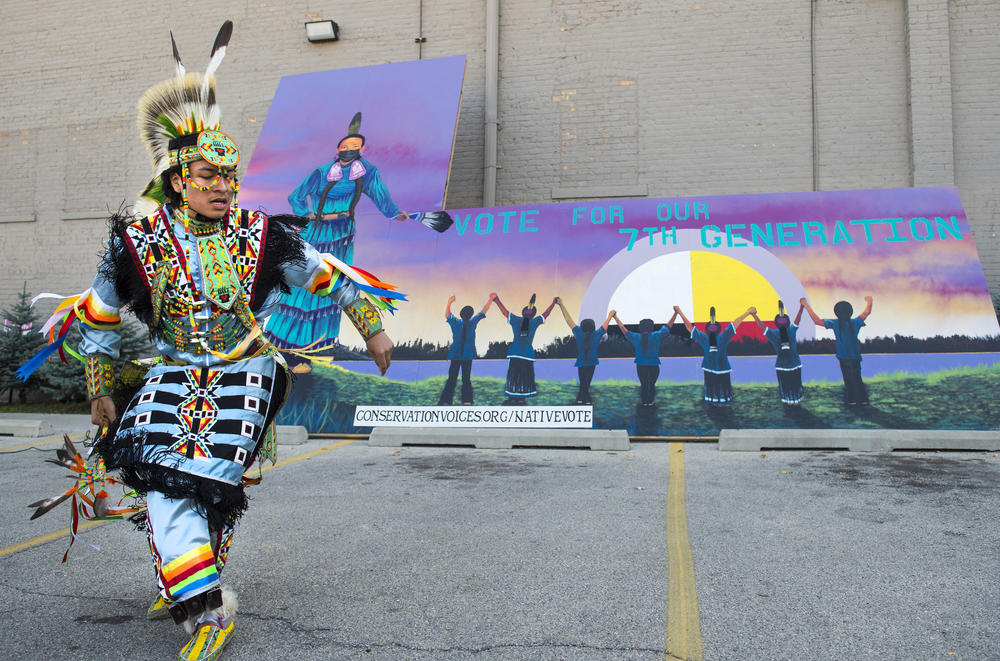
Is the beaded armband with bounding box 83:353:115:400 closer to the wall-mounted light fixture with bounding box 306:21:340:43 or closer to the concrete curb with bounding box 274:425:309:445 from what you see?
the concrete curb with bounding box 274:425:309:445

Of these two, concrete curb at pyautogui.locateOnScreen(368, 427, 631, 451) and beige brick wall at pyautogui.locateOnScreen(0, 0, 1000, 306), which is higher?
beige brick wall at pyautogui.locateOnScreen(0, 0, 1000, 306)

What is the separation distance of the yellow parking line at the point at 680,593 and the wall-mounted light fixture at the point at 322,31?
10520 millimetres

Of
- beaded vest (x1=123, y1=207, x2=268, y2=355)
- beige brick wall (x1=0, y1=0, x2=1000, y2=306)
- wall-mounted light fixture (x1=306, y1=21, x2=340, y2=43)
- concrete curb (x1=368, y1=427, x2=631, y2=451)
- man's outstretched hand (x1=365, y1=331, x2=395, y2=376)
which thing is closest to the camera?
beaded vest (x1=123, y1=207, x2=268, y2=355)

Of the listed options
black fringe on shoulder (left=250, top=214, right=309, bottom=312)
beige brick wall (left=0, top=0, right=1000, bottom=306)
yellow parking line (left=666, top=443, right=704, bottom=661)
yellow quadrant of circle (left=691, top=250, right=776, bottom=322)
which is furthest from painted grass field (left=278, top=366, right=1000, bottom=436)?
black fringe on shoulder (left=250, top=214, right=309, bottom=312)

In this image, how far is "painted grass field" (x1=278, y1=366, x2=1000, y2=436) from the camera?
7.98 m

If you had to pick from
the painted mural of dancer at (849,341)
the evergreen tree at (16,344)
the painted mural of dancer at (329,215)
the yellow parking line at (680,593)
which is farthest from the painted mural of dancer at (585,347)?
the evergreen tree at (16,344)

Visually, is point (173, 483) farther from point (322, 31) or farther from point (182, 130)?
point (322, 31)

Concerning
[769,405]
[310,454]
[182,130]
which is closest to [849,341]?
[769,405]

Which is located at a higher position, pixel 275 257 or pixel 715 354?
pixel 275 257

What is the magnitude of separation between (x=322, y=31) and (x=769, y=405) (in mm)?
9499

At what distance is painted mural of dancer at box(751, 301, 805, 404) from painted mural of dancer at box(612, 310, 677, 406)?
112 cm

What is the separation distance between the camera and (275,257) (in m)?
3.09

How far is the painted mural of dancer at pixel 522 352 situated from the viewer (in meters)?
8.73

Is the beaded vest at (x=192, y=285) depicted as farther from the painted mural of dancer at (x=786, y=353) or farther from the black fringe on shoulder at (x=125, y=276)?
the painted mural of dancer at (x=786, y=353)
